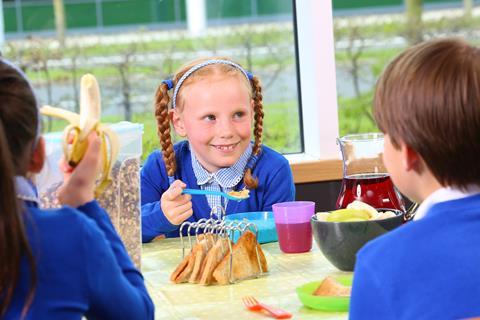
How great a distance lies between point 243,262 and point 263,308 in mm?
248

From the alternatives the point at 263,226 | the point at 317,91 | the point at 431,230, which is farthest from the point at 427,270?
the point at 317,91

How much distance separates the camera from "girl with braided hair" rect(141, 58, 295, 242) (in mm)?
2529

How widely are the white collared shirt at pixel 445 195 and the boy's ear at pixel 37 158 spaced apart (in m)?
0.55

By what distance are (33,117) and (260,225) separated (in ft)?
3.20

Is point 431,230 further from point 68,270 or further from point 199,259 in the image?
point 199,259

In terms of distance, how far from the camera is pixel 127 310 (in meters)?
1.32

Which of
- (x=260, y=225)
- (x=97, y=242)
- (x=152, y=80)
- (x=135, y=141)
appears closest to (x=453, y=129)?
(x=97, y=242)

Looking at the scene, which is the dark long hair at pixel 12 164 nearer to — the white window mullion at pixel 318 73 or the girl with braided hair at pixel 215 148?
the girl with braided hair at pixel 215 148

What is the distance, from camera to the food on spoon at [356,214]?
183 centimetres

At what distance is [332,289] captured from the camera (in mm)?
1604

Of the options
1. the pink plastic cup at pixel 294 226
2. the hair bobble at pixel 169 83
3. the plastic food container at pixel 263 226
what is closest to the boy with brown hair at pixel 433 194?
the pink plastic cup at pixel 294 226

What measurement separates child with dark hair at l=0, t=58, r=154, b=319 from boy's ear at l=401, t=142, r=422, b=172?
1.46 ft

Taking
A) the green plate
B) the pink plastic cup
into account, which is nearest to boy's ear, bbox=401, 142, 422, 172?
the green plate

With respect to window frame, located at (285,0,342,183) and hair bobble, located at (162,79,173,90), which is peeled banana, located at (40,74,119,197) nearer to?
hair bobble, located at (162,79,173,90)
